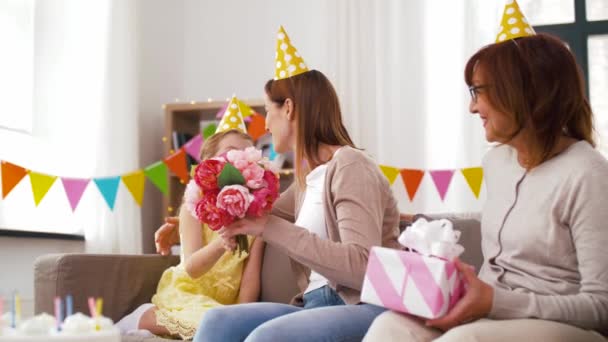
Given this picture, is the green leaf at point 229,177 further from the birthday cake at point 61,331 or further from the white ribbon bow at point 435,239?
the birthday cake at point 61,331

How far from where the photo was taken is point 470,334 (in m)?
1.30

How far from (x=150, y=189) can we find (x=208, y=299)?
219 cm

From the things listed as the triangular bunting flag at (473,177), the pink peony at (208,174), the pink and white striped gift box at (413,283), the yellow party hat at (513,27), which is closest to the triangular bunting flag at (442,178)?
the triangular bunting flag at (473,177)

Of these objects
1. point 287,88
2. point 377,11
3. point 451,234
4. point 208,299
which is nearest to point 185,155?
point 377,11

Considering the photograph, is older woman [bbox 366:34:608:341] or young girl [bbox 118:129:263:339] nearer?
older woman [bbox 366:34:608:341]

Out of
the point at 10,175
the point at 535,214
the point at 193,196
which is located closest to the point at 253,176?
the point at 193,196

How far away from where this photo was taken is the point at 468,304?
1353 mm

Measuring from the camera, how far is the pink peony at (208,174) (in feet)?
5.81

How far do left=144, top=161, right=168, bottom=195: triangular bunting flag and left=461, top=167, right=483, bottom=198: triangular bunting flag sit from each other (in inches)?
59.7

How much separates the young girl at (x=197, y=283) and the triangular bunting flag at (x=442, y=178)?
1.83 metres

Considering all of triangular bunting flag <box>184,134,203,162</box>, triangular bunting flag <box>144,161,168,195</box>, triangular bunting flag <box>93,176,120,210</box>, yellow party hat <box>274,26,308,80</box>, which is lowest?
triangular bunting flag <box>93,176,120,210</box>

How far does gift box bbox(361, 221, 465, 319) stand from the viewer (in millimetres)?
1323

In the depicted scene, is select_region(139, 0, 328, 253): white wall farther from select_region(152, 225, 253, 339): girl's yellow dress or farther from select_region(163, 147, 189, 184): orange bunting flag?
select_region(152, 225, 253, 339): girl's yellow dress

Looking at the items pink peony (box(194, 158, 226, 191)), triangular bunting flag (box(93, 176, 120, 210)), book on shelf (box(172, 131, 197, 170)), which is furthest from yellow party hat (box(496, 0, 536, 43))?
book on shelf (box(172, 131, 197, 170))
